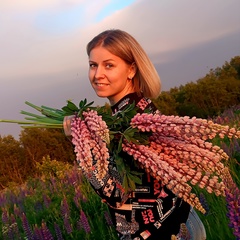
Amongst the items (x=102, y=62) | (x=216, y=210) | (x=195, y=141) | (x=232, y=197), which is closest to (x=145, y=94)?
(x=102, y=62)

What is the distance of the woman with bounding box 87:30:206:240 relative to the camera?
2.57 meters

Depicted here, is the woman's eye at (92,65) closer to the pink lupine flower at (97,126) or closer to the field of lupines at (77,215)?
the pink lupine flower at (97,126)

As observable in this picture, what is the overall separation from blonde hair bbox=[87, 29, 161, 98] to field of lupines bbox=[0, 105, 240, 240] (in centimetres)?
94

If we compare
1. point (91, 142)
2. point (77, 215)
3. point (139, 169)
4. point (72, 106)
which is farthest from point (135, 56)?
point (77, 215)

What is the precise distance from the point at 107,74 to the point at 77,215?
3.37m

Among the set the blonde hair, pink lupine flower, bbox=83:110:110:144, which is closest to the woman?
the blonde hair

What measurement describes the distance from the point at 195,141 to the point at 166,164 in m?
0.21

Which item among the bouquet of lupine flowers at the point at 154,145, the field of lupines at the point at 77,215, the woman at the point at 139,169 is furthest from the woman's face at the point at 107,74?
the field of lupines at the point at 77,215

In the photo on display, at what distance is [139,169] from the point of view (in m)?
2.50

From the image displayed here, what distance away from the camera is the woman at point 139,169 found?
257cm

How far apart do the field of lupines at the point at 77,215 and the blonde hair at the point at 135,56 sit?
3.07 ft

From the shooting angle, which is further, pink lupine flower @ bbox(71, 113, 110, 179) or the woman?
the woman

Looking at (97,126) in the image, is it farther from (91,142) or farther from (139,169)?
(139,169)

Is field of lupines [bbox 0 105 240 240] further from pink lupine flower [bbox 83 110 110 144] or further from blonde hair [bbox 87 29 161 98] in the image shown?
Result: blonde hair [bbox 87 29 161 98]
